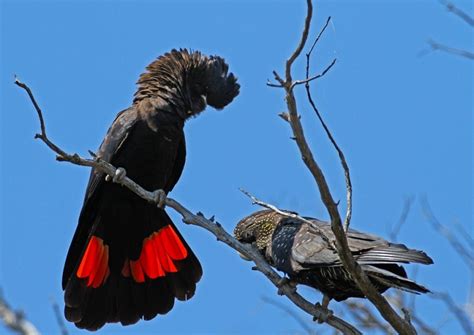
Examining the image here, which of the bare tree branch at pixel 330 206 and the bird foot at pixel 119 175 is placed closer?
the bare tree branch at pixel 330 206

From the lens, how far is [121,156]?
6.28 m

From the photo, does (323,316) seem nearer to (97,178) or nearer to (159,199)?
(159,199)

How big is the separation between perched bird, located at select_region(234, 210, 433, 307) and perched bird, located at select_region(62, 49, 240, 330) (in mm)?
647

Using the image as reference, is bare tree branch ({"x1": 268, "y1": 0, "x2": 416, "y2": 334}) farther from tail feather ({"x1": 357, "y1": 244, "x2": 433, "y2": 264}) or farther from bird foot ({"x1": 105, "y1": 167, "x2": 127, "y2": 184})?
bird foot ({"x1": 105, "y1": 167, "x2": 127, "y2": 184})

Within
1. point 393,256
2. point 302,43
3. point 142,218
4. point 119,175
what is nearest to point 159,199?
point 119,175

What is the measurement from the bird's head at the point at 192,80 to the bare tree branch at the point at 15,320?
283 centimetres

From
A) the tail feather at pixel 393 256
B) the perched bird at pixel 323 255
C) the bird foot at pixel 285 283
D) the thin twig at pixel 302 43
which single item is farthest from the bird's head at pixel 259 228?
the thin twig at pixel 302 43

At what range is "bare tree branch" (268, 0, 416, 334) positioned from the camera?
412 centimetres

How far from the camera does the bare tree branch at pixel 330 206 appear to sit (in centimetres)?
412

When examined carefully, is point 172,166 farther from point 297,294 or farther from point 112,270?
point 297,294

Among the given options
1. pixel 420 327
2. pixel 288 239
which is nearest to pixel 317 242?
pixel 288 239

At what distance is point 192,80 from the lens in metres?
6.77

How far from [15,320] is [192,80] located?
319 centimetres

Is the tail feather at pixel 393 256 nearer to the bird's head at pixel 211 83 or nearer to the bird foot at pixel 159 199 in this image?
the bird foot at pixel 159 199
